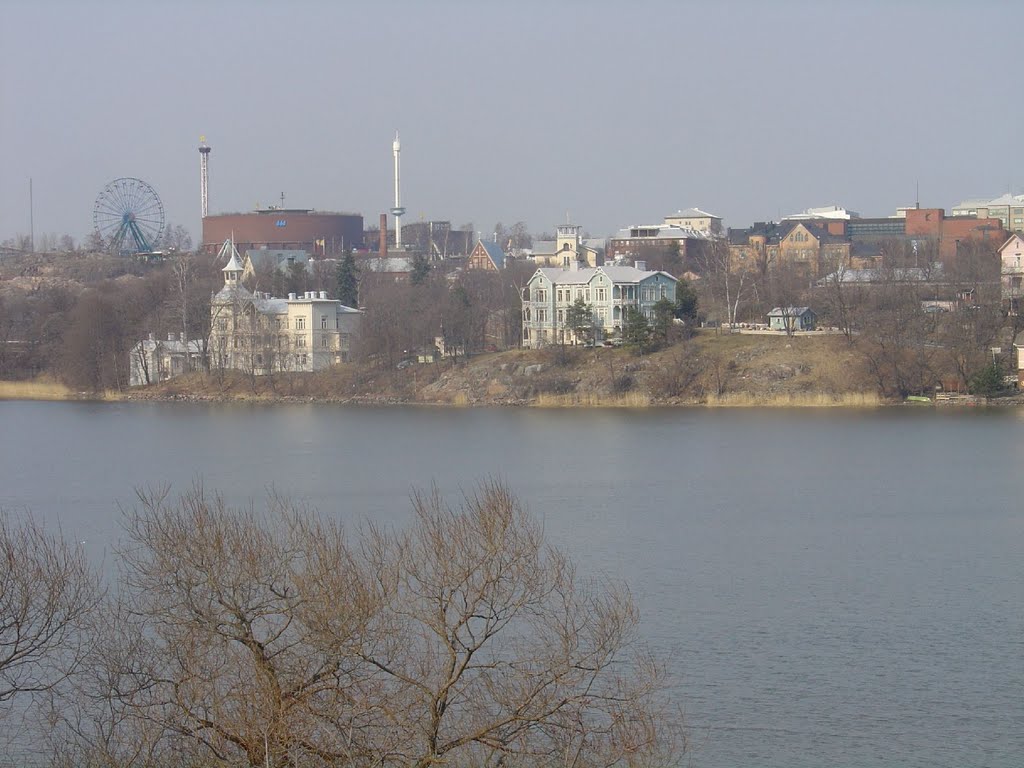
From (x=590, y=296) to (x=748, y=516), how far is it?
22510 millimetres

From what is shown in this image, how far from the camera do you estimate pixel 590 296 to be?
130ft

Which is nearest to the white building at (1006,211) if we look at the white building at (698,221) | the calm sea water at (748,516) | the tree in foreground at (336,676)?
the white building at (698,221)

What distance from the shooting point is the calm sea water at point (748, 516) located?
9.98 metres

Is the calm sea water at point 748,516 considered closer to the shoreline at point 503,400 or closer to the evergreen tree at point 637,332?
the shoreline at point 503,400

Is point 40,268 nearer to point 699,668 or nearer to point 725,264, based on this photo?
point 725,264

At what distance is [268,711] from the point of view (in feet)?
23.9

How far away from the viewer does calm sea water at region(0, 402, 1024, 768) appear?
32.7ft

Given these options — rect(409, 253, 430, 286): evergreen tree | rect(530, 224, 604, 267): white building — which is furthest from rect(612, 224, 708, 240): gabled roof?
rect(409, 253, 430, 286): evergreen tree

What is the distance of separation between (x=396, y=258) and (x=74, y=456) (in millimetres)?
39793

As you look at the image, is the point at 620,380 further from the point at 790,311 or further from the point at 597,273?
the point at 597,273

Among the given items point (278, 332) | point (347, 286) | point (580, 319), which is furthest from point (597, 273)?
point (347, 286)

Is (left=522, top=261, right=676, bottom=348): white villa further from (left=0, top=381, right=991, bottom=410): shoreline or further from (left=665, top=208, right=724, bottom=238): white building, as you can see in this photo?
(left=665, top=208, right=724, bottom=238): white building

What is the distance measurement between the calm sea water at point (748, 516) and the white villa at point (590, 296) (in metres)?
6.77

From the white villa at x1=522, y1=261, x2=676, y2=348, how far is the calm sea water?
6770mm
